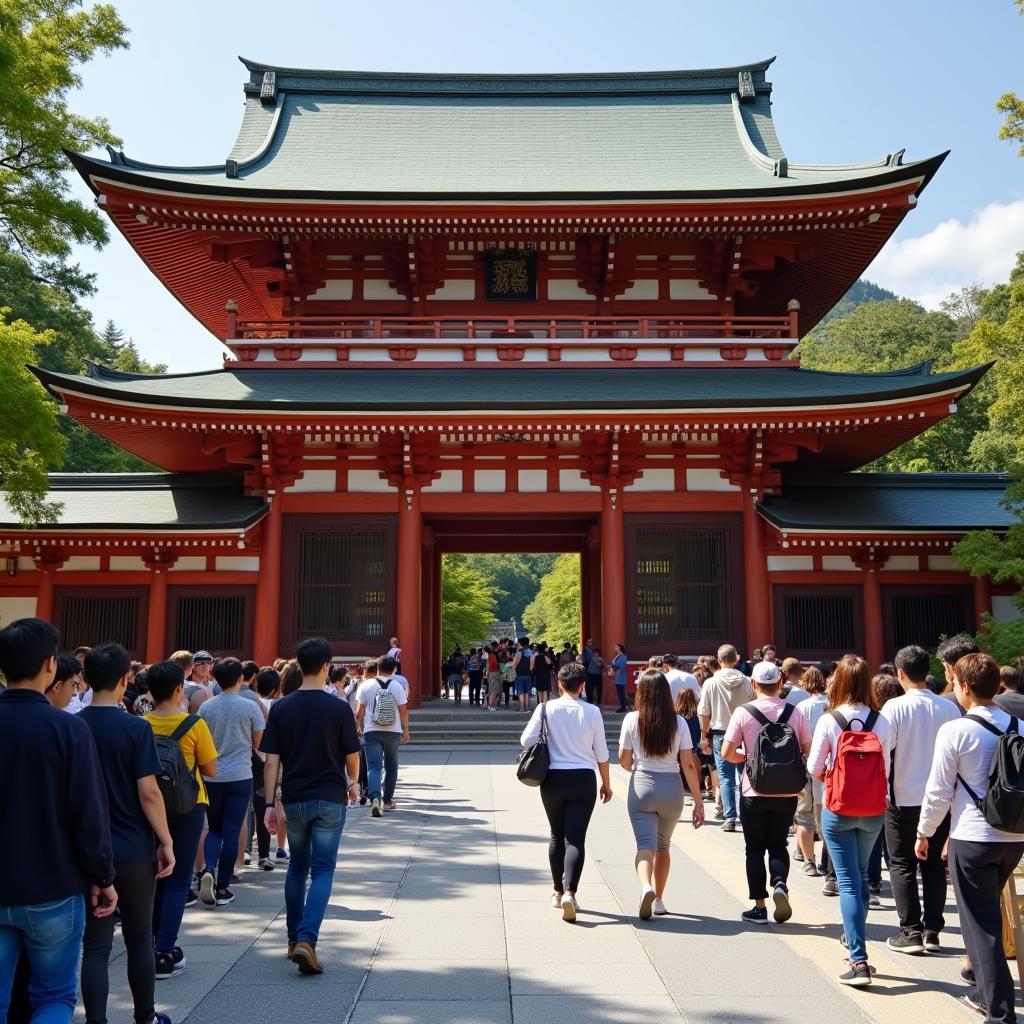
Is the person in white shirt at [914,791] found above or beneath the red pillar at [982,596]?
beneath

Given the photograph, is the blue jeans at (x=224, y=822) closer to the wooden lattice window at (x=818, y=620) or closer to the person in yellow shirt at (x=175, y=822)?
the person in yellow shirt at (x=175, y=822)

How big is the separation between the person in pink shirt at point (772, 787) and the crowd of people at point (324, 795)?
0.02 meters

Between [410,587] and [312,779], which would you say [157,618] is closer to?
[410,587]

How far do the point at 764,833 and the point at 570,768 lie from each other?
142 centimetres

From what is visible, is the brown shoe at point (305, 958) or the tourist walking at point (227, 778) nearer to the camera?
the brown shoe at point (305, 958)

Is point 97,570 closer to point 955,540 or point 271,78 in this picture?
point 271,78

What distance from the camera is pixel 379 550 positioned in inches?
712

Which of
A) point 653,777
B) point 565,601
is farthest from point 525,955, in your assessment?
point 565,601

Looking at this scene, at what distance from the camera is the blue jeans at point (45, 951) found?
11.4 feet

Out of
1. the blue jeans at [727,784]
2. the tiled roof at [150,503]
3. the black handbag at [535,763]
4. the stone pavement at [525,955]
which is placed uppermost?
the tiled roof at [150,503]

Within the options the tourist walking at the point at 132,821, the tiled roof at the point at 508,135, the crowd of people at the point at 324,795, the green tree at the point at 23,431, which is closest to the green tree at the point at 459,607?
the tiled roof at the point at 508,135

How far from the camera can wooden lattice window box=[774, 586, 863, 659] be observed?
17656 mm

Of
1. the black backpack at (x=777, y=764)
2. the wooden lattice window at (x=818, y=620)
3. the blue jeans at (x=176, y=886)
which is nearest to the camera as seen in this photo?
the blue jeans at (x=176, y=886)

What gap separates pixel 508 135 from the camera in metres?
23.9
